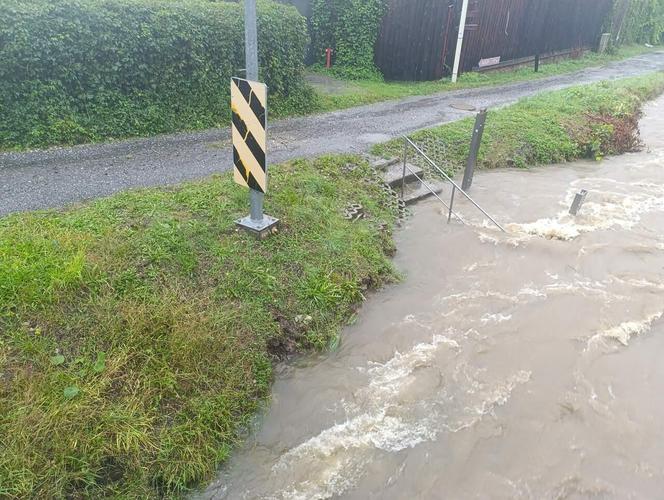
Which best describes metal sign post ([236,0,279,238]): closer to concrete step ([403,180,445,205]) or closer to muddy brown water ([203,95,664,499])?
muddy brown water ([203,95,664,499])

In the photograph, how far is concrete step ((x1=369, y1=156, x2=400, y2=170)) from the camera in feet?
26.7

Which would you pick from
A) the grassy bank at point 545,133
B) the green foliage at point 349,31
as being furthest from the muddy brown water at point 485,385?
the green foliage at point 349,31

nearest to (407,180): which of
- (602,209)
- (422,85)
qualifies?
(602,209)

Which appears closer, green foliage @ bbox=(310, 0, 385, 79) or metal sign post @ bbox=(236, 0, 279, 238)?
metal sign post @ bbox=(236, 0, 279, 238)

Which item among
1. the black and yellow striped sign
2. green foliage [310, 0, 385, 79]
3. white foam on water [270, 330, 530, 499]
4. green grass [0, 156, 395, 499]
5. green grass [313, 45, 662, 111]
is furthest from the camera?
green foliage [310, 0, 385, 79]

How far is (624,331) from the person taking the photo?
5.43m

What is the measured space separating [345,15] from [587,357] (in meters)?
12.4

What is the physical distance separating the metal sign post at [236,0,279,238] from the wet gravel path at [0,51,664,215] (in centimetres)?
198

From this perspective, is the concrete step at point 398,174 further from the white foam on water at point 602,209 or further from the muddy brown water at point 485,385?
the white foam on water at point 602,209

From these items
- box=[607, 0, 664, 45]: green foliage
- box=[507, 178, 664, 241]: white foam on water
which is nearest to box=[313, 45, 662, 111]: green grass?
box=[607, 0, 664, 45]: green foliage

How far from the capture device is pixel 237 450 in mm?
3781

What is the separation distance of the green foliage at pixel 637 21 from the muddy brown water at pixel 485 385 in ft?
68.8

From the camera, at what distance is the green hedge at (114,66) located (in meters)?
6.88

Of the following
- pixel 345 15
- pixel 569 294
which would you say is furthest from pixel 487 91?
pixel 569 294
